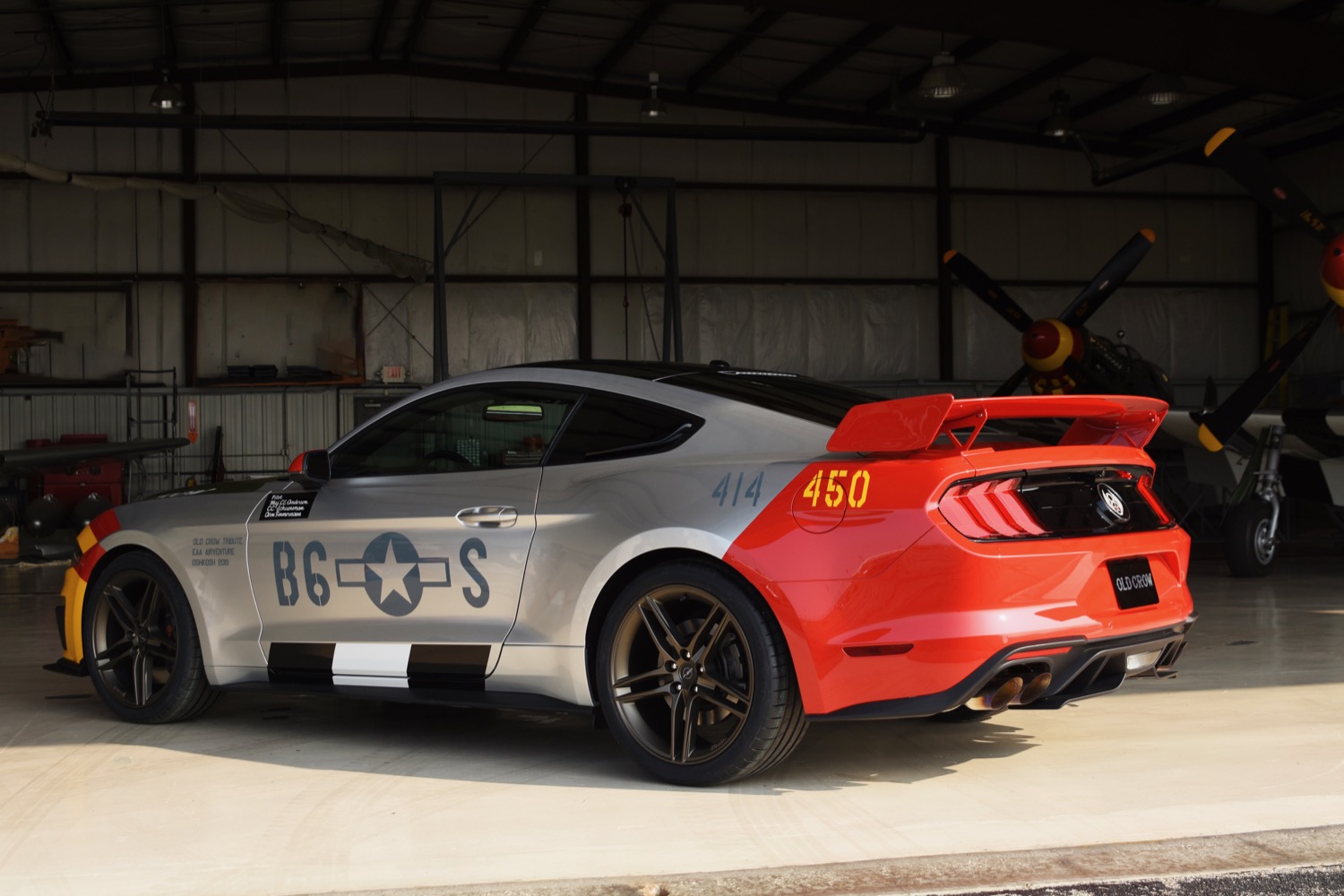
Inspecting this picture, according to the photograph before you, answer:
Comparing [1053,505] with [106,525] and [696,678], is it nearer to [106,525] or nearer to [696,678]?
[696,678]

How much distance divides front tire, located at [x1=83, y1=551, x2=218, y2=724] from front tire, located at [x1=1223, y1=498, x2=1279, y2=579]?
388 inches

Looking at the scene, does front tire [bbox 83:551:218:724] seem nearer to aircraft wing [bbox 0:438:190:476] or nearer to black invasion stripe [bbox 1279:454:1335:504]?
aircraft wing [bbox 0:438:190:476]

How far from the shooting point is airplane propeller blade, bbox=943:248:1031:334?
654 inches

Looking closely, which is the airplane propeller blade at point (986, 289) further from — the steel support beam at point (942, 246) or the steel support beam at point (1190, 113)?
the steel support beam at point (942, 246)

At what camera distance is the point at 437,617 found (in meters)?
4.35

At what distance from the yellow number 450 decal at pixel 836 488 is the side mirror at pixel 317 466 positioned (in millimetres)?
1930

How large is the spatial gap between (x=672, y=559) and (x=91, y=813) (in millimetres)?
1834

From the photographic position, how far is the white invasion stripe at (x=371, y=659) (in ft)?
14.5

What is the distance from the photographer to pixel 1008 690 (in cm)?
361

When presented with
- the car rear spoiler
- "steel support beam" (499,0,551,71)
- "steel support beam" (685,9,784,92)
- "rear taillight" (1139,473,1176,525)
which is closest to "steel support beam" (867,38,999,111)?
"steel support beam" (685,9,784,92)

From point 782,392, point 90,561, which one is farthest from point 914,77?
point 90,561

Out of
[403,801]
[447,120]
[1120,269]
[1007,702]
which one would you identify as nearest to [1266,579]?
[1120,269]

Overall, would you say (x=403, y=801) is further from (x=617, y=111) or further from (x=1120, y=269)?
(x=617, y=111)

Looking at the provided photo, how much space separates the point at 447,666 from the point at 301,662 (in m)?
0.68
